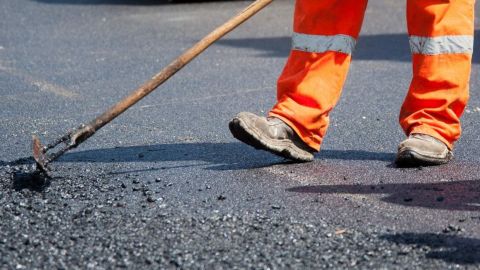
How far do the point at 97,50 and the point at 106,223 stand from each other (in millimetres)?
4796

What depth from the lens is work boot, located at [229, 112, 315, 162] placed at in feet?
15.5

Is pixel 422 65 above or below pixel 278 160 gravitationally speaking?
above

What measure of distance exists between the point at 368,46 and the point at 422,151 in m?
3.99

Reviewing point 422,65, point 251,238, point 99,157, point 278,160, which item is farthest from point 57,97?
point 251,238

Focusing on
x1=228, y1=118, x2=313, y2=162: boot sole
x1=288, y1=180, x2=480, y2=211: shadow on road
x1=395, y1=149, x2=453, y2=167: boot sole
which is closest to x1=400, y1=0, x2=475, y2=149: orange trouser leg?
x1=395, y1=149, x2=453, y2=167: boot sole

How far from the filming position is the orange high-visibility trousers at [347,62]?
482 cm

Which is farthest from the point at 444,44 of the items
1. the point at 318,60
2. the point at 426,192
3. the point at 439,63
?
the point at 426,192

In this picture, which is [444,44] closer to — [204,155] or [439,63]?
[439,63]

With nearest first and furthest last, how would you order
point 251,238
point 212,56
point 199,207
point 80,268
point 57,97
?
point 80,268, point 251,238, point 199,207, point 57,97, point 212,56

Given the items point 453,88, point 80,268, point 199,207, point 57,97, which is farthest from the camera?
point 57,97

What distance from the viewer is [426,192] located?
14.4 ft

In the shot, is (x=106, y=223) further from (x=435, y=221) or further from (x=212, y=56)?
(x=212, y=56)

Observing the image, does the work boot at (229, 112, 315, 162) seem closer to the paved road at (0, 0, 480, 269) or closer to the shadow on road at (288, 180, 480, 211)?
the paved road at (0, 0, 480, 269)

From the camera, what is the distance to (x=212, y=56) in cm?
824
